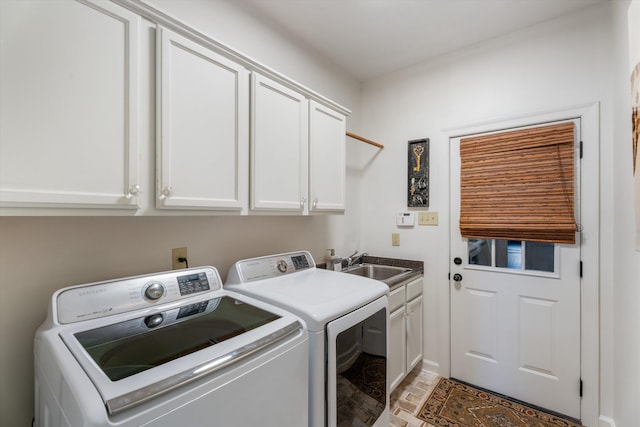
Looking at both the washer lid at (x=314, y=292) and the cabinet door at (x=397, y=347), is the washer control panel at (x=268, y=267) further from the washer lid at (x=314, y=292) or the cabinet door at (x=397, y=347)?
the cabinet door at (x=397, y=347)

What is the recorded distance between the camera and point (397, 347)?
205cm

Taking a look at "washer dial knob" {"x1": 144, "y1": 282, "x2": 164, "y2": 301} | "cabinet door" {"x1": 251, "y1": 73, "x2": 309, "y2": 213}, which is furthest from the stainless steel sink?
"washer dial knob" {"x1": 144, "y1": 282, "x2": 164, "y2": 301}

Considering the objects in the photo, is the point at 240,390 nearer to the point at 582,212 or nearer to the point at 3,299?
the point at 3,299

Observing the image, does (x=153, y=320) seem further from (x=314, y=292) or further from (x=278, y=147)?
(x=278, y=147)

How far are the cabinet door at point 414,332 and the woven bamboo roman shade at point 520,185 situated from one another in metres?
0.71

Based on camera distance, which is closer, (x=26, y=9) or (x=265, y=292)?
(x=26, y=9)

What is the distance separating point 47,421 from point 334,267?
1.79 meters

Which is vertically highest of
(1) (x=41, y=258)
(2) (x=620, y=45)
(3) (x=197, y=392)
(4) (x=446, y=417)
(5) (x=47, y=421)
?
(2) (x=620, y=45)

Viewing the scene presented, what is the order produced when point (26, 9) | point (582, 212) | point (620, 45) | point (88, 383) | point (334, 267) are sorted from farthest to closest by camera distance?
point (334, 267) < point (582, 212) < point (620, 45) < point (26, 9) < point (88, 383)

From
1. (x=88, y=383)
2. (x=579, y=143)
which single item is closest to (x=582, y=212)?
(x=579, y=143)

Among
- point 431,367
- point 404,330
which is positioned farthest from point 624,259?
point 431,367

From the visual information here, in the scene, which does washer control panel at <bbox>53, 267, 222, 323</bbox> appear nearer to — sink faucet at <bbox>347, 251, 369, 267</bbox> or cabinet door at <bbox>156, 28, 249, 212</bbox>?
cabinet door at <bbox>156, 28, 249, 212</bbox>

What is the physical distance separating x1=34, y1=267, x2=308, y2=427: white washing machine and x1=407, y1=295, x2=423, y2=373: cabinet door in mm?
1377

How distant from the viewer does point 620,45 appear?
157cm
